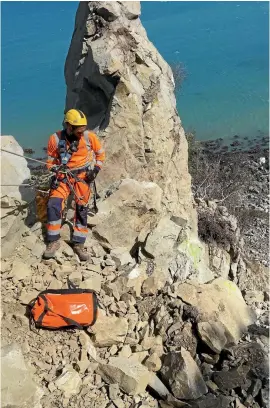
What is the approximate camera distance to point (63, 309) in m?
5.51

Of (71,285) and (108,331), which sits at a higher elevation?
(71,285)

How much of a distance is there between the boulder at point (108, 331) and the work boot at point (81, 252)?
89cm

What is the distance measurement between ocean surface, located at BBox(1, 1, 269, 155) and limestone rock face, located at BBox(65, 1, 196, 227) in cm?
1758

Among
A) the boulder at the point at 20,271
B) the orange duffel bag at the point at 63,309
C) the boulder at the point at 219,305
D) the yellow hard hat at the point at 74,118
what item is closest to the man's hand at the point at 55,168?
the yellow hard hat at the point at 74,118

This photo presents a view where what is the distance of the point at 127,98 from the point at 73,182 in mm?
1792

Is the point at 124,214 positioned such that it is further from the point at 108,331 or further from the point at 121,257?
the point at 108,331

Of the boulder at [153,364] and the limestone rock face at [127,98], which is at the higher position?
the limestone rock face at [127,98]

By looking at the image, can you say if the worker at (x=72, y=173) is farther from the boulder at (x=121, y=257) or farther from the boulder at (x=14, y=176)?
the boulder at (x=14, y=176)

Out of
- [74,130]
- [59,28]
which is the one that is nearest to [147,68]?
[74,130]

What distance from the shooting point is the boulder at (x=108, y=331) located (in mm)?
5621

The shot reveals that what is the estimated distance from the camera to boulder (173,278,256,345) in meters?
6.29

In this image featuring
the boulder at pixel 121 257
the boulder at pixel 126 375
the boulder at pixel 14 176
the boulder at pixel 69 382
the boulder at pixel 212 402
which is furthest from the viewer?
the boulder at pixel 14 176

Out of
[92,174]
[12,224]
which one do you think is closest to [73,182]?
[92,174]

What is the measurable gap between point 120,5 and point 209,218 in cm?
432
